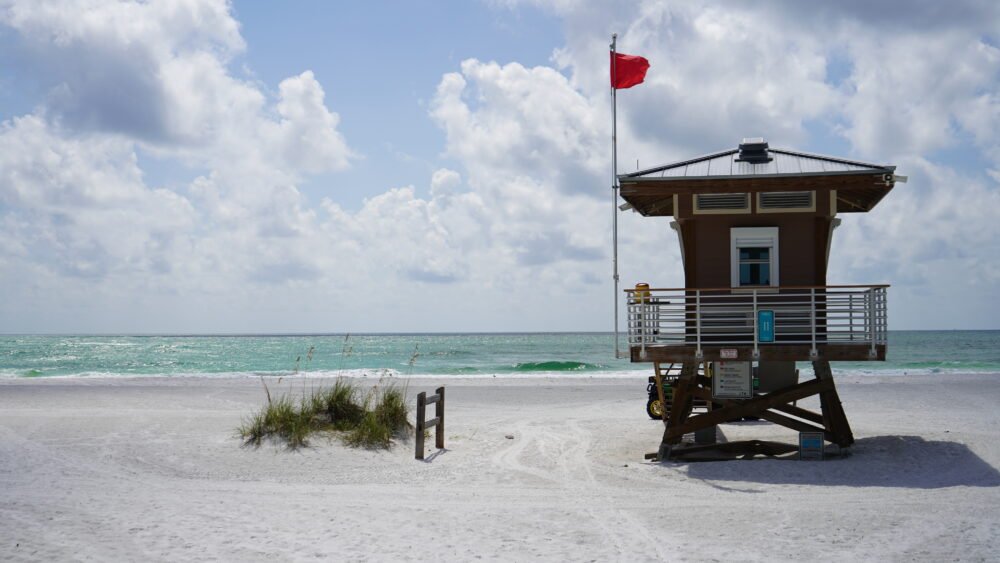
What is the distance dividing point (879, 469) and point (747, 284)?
401cm

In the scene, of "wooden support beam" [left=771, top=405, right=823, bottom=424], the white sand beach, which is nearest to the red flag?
"wooden support beam" [left=771, top=405, right=823, bottom=424]

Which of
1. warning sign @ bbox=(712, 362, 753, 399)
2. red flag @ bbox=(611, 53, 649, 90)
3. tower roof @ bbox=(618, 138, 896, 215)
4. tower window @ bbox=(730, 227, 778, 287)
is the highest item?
red flag @ bbox=(611, 53, 649, 90)

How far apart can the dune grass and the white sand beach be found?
0.39m

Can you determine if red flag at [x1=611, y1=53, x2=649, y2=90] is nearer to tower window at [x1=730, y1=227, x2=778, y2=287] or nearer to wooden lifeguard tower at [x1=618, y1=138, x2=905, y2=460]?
wooden lifeguard tower at [x1=618, y1=138, x2=905, y2=460]

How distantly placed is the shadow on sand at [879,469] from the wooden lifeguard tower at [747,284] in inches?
39.9

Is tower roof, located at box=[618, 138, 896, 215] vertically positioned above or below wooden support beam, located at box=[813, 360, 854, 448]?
above

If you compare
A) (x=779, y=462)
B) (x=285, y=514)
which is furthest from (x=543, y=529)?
(x=779, y=462)

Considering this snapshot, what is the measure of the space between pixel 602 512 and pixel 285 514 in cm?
420

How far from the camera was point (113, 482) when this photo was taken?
497 inches

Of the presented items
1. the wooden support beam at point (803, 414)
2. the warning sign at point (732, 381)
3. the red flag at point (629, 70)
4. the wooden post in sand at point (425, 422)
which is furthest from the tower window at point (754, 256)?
the wooden post in sand at point (425, 422)

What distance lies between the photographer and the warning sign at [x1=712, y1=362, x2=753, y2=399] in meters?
15.4

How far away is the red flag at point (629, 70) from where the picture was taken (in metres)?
17.1

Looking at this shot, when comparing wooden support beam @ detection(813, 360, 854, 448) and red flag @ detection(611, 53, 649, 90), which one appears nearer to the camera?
wooden support beam @ detection(813, 360, 854, 448)

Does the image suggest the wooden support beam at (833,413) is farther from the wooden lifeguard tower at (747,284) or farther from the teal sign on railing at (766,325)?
the teal sign on railing at (766,325)
